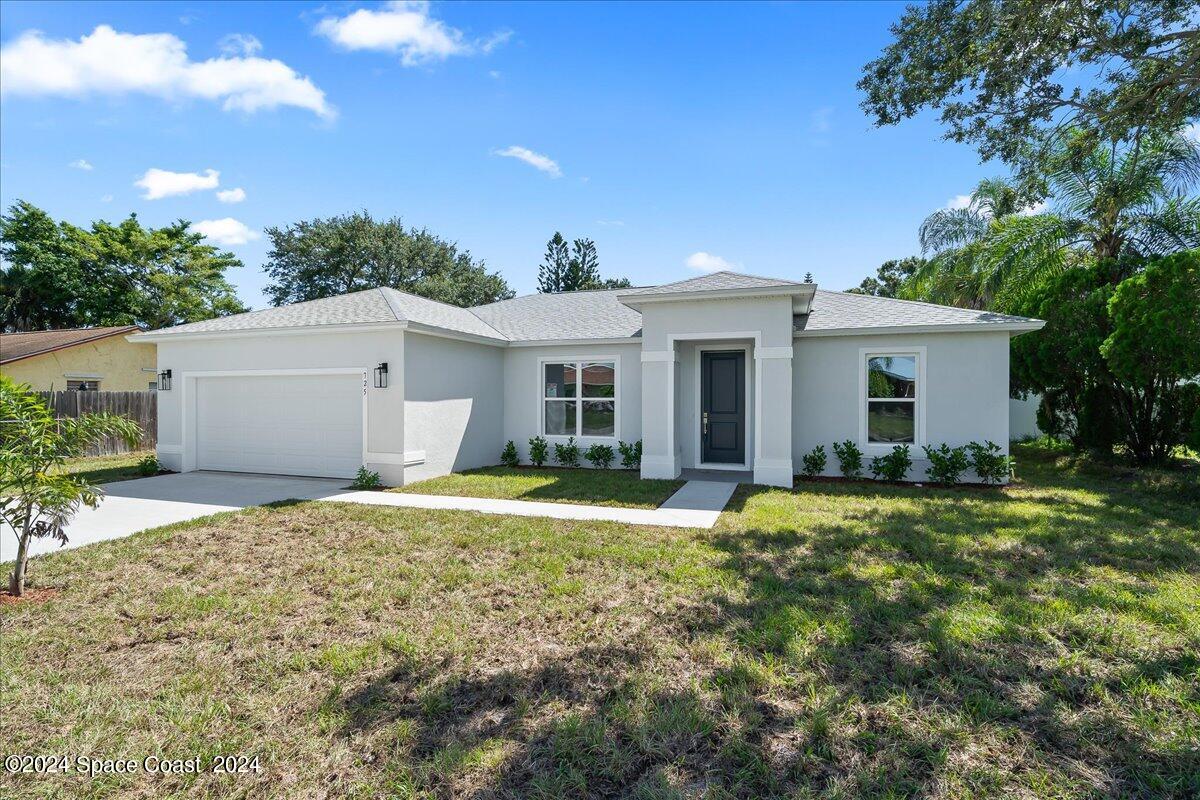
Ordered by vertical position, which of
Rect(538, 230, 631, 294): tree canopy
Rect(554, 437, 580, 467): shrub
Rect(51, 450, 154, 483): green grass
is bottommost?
Rect(51, 450, 154, 483): green grass

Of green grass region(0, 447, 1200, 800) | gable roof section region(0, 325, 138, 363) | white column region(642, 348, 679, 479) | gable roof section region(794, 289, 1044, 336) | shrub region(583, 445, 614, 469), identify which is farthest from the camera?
gable roof section region(0, 325, 138, 363)

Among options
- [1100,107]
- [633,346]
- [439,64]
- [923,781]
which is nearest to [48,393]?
[439,64]

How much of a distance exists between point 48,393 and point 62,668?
1707 cm

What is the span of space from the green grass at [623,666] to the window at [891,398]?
4.32 metres

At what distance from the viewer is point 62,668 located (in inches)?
145

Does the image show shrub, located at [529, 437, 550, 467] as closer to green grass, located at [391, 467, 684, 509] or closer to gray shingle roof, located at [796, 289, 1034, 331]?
green grass, located at [391, 467, 684, 509]

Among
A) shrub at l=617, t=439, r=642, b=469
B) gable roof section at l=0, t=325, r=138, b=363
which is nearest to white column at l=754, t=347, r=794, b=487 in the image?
shrub at l=617, t=439, r=642, b=469

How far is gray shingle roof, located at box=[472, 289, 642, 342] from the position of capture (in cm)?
1284

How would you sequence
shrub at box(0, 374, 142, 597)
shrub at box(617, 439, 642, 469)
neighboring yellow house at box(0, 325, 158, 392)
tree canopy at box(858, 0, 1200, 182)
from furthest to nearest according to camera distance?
1. neighboring yellow house at box(0, 325, 158, 392)
2. shrub at box(617, 439, 642, 469)
3. tree canopy at box(858, 0, 1200, 182)
4. shrub at box(0, 374, 142, 597)

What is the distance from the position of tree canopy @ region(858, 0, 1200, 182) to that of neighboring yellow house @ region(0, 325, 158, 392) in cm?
2194

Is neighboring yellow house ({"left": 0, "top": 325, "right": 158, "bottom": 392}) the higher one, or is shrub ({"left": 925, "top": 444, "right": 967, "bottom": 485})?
neighboring yellow house ({"left": 0, "top": 325, "right": 158, "bottom": 392})

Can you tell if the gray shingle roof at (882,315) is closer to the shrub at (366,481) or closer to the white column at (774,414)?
the white column at (774,414)

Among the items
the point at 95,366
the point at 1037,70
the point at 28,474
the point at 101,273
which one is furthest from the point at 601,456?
the point at 101,273

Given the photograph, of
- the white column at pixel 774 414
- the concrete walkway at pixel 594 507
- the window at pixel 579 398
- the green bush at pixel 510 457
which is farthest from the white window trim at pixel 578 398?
the white column at pixel 774 414
